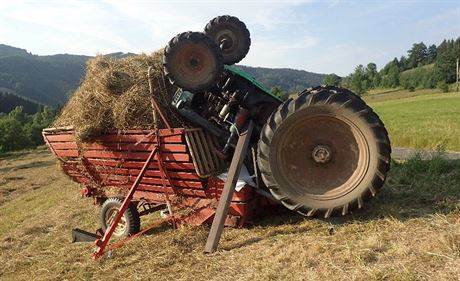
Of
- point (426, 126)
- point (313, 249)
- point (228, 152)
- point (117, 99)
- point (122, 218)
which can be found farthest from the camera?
point (426, 126)

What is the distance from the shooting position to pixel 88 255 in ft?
18.8

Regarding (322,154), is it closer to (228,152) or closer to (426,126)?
(228,152)

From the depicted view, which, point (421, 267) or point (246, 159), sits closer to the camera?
point (421, 267)

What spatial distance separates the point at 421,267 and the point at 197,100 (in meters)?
A: 3.73

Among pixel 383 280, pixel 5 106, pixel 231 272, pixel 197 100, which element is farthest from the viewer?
pixel 5 106

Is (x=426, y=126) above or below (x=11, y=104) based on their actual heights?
above

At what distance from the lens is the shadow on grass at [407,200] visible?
496 cm

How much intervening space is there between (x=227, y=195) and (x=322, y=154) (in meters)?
1.18

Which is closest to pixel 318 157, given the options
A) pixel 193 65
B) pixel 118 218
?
pixel 193 65

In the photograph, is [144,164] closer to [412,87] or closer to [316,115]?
[316,115]

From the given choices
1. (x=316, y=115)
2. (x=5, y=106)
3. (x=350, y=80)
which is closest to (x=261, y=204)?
(x=316, y=115)

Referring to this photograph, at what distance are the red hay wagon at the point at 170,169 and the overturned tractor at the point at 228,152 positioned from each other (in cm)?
1

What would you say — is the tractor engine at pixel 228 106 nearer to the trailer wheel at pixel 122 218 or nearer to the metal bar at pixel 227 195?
the metal bar at pixel 227 195

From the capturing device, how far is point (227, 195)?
516 cm
